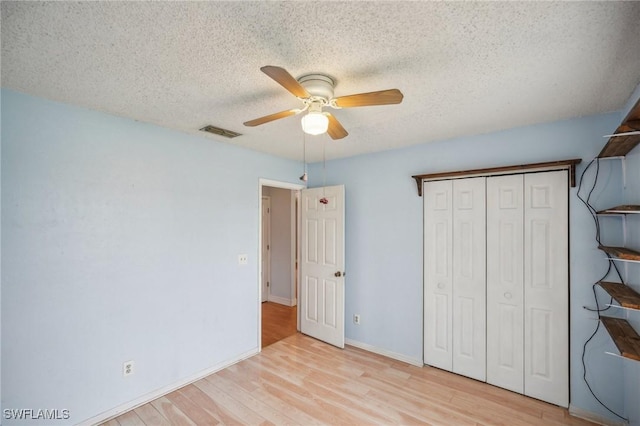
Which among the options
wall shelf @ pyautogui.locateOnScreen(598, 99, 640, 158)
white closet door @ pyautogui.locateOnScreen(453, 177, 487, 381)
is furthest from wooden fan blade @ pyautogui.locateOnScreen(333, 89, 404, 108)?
white closet door @ pyautogui.locateOnScreen(453, 177, 487, 381)

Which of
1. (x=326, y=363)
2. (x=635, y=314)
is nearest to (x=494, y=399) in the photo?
(x=635, y=314)

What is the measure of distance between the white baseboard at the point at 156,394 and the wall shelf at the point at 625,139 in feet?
12.0

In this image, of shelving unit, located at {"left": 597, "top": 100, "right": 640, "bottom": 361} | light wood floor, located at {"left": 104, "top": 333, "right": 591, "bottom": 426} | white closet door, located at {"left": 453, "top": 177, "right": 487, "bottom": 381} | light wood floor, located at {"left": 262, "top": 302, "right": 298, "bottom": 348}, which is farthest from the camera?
light wood floor, located at {"left": 262, "top": 302, "right": 298, "bottom": 348}

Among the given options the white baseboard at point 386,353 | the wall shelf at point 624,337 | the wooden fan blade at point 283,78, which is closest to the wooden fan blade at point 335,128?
the wooden fan blade at point 283,78

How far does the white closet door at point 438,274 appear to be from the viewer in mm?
2959

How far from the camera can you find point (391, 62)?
60.1 inches

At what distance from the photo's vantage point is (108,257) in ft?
7.45

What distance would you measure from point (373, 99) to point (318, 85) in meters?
0.36

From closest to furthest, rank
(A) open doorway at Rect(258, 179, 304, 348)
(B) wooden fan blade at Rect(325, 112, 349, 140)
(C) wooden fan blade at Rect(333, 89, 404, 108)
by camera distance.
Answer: (C) wooden fan blade at Rect(333, 89, 404, 108) < (B) wooden fan blade at Rect(325, 112, 349, 140) < (A) open doorway at Rect(258, 179, 304, 348)

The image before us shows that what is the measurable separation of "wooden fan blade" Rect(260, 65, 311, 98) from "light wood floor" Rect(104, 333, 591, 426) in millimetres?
2359

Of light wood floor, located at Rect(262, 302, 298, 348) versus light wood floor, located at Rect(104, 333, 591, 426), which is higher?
light wood floor, located at Rect(104, 333, 591, 426)

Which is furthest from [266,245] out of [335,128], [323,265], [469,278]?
[335,128]

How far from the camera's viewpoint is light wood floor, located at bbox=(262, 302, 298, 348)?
3884mm

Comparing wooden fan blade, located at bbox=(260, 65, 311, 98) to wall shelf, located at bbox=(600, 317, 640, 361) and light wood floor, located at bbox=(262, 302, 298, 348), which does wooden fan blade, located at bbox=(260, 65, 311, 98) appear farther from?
light wood floor, located at bbox=(262, 302, 298, 348)
